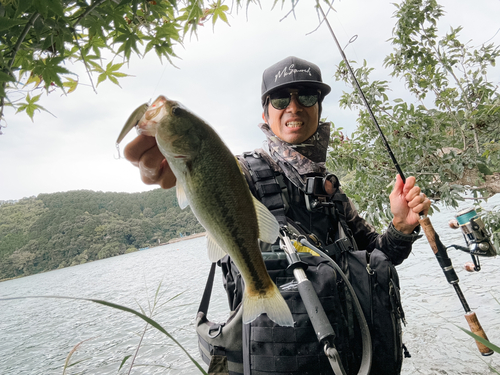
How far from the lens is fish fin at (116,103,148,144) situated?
1091mm

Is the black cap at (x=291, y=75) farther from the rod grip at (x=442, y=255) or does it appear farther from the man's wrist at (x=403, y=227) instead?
the rod grip at (x=442, y=255)

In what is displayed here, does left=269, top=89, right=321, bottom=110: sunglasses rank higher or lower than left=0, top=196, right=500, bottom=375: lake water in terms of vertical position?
higher

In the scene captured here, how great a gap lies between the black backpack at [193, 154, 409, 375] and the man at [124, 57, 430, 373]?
15 cm

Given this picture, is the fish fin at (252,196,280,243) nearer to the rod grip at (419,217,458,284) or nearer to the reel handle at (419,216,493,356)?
the reel handle at (419,216,493,356)

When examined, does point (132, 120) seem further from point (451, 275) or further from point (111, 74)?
point (451, 275)

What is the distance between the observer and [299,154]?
2658 mm

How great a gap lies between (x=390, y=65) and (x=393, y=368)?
527 centimetres

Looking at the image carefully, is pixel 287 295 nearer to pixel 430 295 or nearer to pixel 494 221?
pixel 494 221

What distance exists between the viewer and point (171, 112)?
3.64 ft

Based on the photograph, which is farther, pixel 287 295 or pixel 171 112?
pixel 287 295

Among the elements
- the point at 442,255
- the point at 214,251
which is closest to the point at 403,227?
the point at 442,255

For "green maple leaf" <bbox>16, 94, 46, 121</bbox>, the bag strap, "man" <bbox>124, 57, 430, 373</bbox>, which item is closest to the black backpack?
the bag strap

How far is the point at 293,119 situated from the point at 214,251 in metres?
1.83

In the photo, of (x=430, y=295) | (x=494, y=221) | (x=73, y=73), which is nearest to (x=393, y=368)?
(x=73, y=73)
